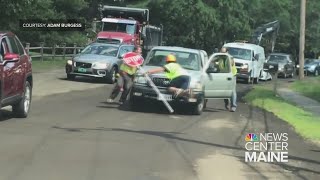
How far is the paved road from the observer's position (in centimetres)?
860

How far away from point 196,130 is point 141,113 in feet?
9.85

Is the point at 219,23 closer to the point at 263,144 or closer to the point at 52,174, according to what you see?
the point at 263,144

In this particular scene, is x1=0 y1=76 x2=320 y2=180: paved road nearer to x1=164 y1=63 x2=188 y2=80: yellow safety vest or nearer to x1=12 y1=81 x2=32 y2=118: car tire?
x1=12 y1=81 x2=32 y2=118: car tire

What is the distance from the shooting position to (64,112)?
15195 millimetres

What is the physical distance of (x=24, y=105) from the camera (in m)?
13.7

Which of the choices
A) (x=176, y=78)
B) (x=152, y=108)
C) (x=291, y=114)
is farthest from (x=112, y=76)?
(x=291, y=114)

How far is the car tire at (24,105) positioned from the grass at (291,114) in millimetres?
6037

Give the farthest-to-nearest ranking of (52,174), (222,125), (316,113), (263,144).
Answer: (316,113) → (222,125) → (263,144) → (52,174)

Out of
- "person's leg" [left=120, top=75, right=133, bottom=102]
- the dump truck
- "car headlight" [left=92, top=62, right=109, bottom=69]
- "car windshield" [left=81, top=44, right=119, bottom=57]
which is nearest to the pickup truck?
"person's leg" [left=120, top=75, right=133, bottom=102]

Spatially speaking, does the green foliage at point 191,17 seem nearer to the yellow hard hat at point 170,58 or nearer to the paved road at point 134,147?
the yellow hard hat at point 170,58

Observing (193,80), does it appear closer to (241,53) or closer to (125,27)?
(125,27)

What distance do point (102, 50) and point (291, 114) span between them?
411 inches

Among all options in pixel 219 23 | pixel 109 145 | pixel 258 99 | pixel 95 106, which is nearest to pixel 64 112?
pixel 95 106

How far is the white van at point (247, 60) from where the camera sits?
111ft
